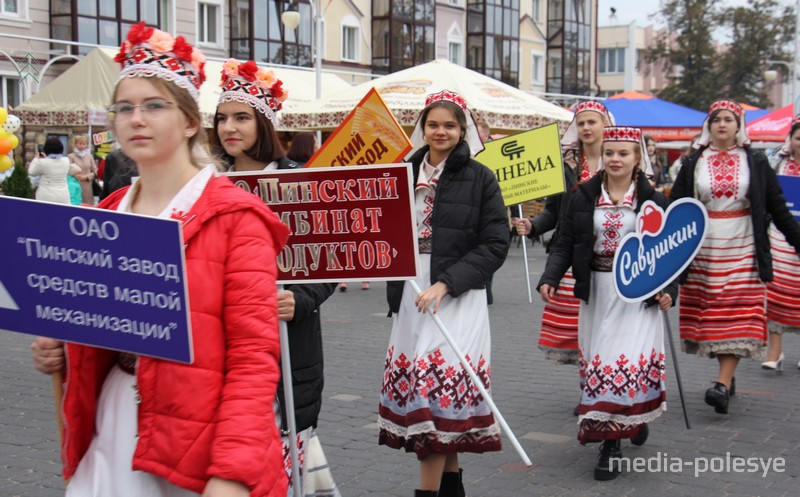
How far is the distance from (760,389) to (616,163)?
2718 millimetres

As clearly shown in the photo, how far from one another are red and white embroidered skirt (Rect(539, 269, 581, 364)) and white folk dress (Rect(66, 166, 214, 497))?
4378mm

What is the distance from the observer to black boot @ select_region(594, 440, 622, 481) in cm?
522

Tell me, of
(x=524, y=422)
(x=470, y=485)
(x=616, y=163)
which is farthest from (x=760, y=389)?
(x=470, y=485)

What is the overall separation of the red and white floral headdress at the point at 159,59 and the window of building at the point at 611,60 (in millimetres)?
74640

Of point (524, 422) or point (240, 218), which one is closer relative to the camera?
point (240, 218)

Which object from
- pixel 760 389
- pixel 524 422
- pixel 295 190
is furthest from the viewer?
pixel 760 389

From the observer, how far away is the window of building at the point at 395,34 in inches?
1642

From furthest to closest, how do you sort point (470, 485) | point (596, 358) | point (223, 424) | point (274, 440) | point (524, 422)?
point (524, 422)
point (596, 358)
point (470, 485)
point (274, 440)
point (223, 424)

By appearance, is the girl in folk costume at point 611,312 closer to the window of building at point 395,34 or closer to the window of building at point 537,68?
the window of building at point 395,34

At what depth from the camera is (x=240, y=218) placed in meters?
2.40

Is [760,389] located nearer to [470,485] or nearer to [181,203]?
[470,485]

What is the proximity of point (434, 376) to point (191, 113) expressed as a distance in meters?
2.37

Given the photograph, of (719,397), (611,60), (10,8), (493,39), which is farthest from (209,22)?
(611,60)

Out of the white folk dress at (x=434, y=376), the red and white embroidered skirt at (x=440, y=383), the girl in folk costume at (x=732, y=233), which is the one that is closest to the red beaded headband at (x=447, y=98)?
the white folk dress at (x=434, y=376)
